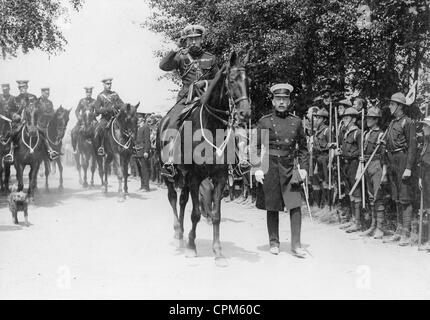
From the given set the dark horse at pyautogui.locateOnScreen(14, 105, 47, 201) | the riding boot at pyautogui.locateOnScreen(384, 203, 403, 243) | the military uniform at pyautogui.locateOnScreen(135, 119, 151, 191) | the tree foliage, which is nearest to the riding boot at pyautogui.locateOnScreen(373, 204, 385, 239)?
the riding boot at pyautogui.locateOnScreen(384, 203, 403, 243)

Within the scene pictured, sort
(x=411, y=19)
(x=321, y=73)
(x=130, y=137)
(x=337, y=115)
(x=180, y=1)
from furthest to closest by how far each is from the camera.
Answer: (x=180, y=1) < (x=130, y=137) < (x=321, y=73) < (x=337, y=115) < (x=411, y=19)

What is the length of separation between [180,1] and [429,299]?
13.1 metres

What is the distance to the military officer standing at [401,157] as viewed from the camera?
28.1 feet

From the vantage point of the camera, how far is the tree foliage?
10328mm

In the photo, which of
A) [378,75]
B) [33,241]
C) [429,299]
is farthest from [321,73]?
[429,299]

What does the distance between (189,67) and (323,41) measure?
5445 mm

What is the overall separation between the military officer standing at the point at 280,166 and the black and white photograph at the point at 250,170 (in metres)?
0.02

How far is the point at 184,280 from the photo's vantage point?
22.1 ft

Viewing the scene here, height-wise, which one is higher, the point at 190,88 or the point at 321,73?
the point at 321,73

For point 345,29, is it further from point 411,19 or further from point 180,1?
point 180,1

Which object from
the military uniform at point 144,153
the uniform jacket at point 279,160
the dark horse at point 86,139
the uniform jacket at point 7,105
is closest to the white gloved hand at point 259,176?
the uniform jacket at point 279,160

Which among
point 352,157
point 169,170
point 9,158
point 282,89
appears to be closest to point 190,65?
point 282,89

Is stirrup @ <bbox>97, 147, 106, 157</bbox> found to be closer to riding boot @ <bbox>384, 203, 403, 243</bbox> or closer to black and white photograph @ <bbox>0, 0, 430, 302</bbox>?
black and white photograph @ <bbox>0, 0, 430, 302</bbox>
